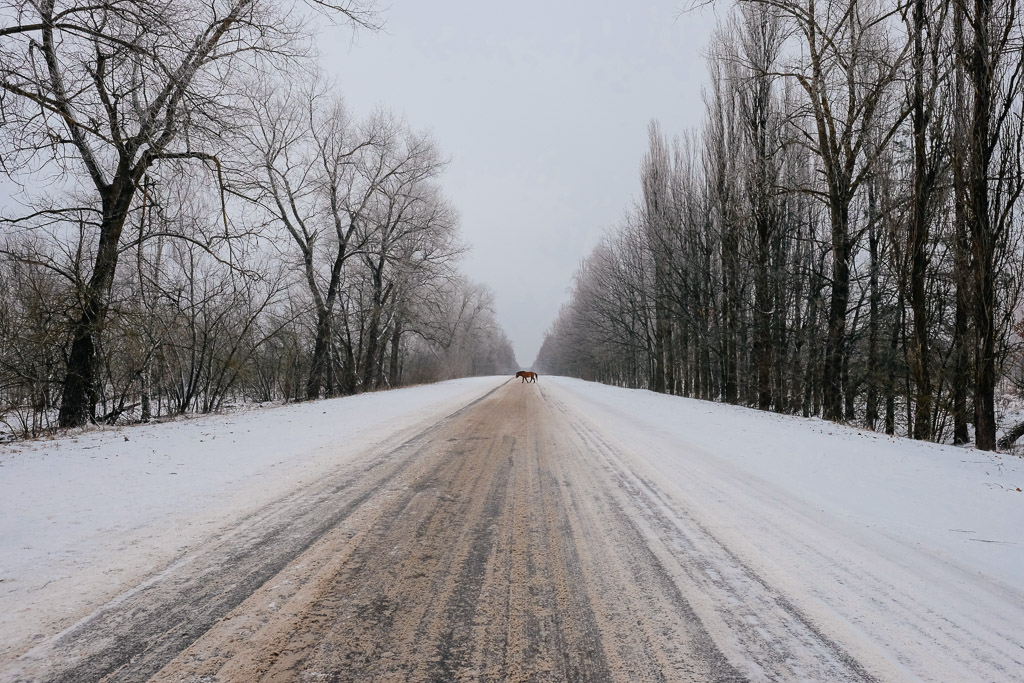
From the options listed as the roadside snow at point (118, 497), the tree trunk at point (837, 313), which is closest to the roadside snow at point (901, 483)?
the roadside snow at point (118, 497)

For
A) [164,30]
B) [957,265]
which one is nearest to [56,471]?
[164,30]

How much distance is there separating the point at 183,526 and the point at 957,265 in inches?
437

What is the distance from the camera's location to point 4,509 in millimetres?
3383

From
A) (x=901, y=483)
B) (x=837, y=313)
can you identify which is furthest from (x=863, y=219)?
(x=901, y=483)

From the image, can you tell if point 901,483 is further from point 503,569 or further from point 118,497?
point 118,497

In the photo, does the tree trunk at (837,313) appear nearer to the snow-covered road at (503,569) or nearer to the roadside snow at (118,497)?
the snow-covered road at (503,569)

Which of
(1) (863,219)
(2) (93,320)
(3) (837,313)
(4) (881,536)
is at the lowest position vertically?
(4) (881,536)

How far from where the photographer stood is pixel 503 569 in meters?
2.50

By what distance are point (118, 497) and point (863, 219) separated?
18479mm

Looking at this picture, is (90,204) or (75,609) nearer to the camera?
(75,609)

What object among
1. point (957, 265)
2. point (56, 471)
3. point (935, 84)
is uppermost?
point (935, 84)

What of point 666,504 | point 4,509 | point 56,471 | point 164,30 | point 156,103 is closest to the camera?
point 4,509

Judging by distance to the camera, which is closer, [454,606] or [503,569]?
[454,606]

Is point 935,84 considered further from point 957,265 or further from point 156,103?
point 156,103
